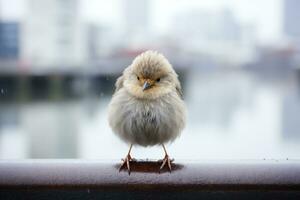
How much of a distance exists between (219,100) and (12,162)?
38.1 metres

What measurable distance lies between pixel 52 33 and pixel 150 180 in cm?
4491

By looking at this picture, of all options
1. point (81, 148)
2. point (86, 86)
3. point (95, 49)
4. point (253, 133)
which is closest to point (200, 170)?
point (81, 148)

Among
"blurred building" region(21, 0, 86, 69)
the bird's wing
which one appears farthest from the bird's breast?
"blurred building" region(21, 0, 86, 69)

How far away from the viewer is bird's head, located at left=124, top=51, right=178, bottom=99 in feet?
7.80

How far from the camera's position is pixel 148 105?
233cm

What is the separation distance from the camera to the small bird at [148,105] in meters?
2.29

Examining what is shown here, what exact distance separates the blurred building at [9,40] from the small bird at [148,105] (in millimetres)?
45122

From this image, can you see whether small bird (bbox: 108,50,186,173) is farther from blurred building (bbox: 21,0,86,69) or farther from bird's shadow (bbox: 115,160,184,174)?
blurred building (bbox: 21,0,86,69)

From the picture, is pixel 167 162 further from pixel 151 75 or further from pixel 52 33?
pixel 52 33

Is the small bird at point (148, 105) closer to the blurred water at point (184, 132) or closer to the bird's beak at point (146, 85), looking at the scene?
the bird's beak at point (146, 85)

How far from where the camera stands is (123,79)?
2.47 metres

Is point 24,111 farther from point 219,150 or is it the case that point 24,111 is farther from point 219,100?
point 219,150

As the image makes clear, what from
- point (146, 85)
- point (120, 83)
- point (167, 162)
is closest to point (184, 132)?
point (120, 83)

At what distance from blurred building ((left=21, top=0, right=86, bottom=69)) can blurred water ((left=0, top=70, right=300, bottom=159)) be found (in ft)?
22.7
